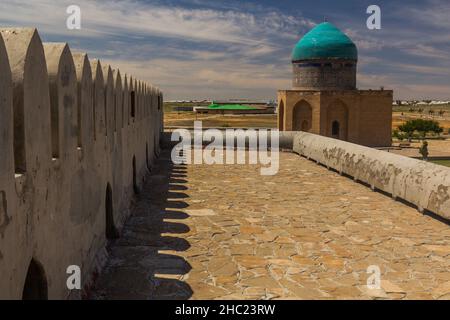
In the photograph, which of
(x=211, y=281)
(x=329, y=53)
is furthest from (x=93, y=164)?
(x=329, y=53)

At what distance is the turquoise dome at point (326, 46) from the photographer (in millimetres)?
29172

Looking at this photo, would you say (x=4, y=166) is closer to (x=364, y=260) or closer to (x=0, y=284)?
(x=0, y=284)

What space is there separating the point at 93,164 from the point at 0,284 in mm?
2994

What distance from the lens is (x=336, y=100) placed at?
28.9 meters

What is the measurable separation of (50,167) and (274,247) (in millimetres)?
3564

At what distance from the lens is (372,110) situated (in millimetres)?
29219

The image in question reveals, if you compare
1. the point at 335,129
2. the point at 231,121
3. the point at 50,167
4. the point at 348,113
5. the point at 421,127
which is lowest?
the point at 421,127

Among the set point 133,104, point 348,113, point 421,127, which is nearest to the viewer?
point 133,104

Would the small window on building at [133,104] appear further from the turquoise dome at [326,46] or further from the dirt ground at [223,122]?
the dirt ground at [223,122]

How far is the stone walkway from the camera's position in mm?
5266

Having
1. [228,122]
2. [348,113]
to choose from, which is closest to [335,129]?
[348,113]

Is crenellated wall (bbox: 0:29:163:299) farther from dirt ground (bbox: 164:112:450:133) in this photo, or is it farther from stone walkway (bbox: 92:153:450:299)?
dirt ground (bbox: 164:112:450:133)

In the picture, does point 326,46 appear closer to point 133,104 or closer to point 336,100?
point 336,100

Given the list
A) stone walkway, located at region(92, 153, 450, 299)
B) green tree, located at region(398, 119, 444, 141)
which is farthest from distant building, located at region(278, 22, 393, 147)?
stone walkway, located at region(92, 153, 450, 299)
